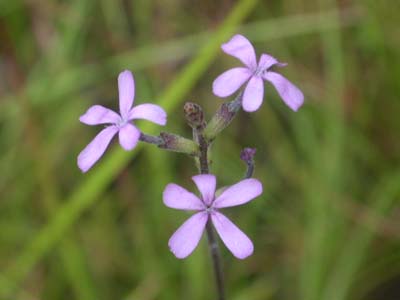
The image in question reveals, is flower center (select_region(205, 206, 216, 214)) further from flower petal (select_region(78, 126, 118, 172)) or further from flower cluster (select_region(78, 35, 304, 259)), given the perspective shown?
flower petal (select_region(78, 126, 118, 172))

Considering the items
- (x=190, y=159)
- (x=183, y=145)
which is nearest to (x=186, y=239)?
(x=183, y=145)

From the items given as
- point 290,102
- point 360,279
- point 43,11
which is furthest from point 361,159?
point 43,11

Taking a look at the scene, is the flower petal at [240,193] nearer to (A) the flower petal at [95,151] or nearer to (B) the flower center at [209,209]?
(B) the flower center at [209,209]

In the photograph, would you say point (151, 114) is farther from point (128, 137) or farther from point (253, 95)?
point (253, 95)

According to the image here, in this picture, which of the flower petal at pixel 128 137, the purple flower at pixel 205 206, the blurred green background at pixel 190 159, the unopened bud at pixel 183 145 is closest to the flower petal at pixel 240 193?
the purple flower at pixel 205 206

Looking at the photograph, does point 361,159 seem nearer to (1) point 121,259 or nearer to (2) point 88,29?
(1) point 121,259
